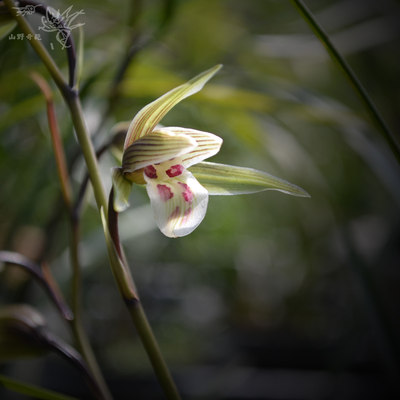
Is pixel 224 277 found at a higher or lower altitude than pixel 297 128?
lower

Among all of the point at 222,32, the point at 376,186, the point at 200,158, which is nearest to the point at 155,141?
the point at 200,158

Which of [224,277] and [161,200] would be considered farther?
[224,277]

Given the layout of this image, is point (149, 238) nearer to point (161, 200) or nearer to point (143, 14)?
point (143, 14)

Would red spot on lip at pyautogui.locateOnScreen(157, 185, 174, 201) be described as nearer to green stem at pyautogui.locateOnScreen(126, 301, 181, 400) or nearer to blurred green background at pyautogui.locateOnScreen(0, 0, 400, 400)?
green stem at pyautogui.locateOnScreen(126, 301, 181, 400)

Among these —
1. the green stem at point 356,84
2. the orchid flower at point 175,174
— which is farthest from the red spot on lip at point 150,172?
the green stem at point 356,84

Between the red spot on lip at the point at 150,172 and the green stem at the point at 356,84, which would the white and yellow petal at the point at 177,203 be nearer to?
the red spot on lip at the point at 150,172

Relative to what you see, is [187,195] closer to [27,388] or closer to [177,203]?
[177,203]

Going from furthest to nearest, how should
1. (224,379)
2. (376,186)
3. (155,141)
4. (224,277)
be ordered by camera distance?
(224,277)
(376,186)
(224,379)
(155,141)
